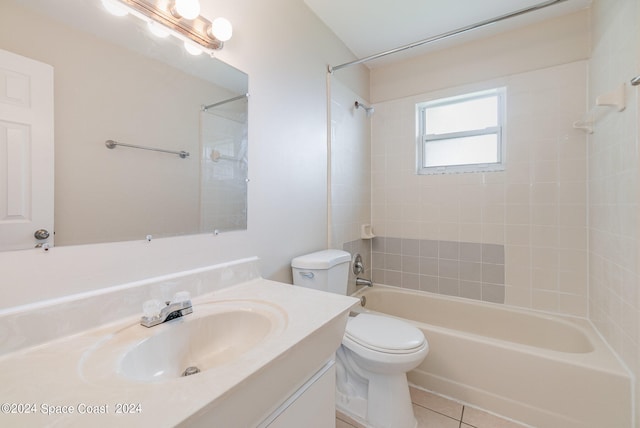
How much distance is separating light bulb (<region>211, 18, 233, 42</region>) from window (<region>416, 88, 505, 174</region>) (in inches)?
68.5

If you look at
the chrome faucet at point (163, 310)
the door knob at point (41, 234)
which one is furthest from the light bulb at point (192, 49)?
the chrome faucet at point (163, 310)

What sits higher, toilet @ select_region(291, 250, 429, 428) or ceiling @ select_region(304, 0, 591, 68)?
ceiling @ select_region(304, 0, 591, 68)

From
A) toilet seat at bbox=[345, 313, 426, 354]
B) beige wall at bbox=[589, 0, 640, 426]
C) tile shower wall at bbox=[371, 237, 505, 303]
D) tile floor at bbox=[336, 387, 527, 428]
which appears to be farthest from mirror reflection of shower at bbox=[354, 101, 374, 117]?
tile floor at bbox=[336, 387, 527, 428]

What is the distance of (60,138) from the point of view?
721mm

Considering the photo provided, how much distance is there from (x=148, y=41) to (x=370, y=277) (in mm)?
2218

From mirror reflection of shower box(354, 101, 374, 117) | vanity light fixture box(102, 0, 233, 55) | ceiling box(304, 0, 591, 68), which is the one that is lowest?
vanity light fixture box(102, 0, 233, 55)

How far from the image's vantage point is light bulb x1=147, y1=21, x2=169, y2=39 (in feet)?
3.04

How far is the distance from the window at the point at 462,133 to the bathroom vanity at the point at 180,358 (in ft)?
5.84

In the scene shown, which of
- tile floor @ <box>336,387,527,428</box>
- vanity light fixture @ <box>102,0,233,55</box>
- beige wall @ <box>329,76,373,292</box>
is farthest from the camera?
beige wall @ <box>329,76,373,292</box>

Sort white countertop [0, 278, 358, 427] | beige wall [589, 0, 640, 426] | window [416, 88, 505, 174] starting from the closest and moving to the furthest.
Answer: white countertop [0, 278, 358, 427] → beige wall [589, 0, 640, 426] → window [416, 88, 505, 174]

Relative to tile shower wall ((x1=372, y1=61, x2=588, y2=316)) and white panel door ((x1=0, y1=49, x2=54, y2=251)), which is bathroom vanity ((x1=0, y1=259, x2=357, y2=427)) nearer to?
white panel door ((x1=0, y1=49, x2=54, y2=251))

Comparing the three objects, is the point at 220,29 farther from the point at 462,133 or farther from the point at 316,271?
the point at 462,133

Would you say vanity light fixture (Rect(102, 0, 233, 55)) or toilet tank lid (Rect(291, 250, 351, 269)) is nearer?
vanity light fixture (Rect(102, 0, 233, 55))

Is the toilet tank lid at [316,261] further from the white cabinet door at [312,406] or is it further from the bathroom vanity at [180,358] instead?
the white cabinet door at [312,406]
